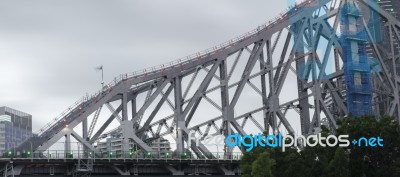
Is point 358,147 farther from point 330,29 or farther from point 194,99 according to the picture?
point 330,29

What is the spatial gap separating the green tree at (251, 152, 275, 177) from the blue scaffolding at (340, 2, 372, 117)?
57.1 m

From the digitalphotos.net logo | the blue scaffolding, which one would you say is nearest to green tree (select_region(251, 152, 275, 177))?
the digitalphotos.net logo

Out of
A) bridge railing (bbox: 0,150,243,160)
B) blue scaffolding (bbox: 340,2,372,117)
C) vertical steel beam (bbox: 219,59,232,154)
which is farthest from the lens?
blue scaffolding (bbox: 340,2,372,117)

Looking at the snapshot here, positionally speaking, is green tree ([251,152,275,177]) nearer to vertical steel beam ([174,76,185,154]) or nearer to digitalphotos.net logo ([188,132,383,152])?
digitalphotos.net logo ([188,132,383,152])

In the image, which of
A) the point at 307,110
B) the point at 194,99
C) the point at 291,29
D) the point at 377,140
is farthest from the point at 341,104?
the point at 377,140

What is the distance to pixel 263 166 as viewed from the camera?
93.9 m

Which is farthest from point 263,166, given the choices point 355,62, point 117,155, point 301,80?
point 301,80

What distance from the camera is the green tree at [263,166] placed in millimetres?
93625

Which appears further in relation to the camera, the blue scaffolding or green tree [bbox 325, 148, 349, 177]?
the blue scaffolding

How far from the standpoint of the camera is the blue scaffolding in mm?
149625

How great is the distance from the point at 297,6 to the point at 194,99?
105 feet

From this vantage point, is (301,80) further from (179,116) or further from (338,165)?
(338,165)

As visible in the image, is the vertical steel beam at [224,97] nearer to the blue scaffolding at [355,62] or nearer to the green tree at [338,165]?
the blue scaffolding at [355,62]

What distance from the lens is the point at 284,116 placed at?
491 feet
